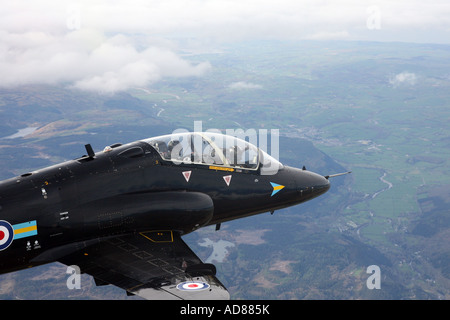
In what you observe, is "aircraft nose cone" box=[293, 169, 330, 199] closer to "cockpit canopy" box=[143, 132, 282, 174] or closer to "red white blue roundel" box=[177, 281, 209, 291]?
"cockpit canopy" box=[143, 132, 282, 174]

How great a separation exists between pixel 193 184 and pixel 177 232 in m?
1.75

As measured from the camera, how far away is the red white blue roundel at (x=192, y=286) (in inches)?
442

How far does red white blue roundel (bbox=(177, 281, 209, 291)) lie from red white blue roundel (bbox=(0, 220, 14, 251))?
520cm

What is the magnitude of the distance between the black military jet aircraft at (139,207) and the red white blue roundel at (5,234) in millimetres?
26

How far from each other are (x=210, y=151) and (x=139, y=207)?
339 cm

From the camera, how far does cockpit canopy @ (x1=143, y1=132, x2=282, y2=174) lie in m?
15.1

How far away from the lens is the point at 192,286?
1138cm

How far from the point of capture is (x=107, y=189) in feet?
45.1

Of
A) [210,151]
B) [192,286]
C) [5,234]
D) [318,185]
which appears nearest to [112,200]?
[5,234]

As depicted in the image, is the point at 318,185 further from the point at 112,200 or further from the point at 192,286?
the point at 112,200
